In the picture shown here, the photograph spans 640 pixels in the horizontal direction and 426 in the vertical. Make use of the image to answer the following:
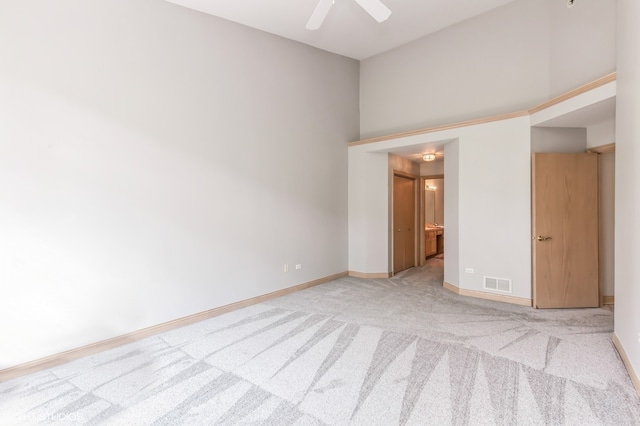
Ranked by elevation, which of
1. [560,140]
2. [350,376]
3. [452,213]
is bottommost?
[350,376]

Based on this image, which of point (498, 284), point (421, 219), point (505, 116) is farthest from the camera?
point (421, 219)

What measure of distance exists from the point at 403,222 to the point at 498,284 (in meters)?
2.33

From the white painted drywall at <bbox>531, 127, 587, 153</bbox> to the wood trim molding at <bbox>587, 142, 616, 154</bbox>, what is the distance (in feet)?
0.38

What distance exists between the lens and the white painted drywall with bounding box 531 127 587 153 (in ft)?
13.6

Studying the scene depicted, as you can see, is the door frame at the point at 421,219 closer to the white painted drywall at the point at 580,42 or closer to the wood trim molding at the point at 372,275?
the wood trim molding at the point at 372,275

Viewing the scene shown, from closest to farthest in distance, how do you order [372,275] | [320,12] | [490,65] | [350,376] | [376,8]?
[350,376] < [376,8] < [320,12] < [490,65] < [372,275]

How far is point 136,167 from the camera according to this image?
320 centimetres

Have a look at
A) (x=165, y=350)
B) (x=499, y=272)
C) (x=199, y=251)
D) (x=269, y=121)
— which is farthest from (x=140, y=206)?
(x=499, y=272)

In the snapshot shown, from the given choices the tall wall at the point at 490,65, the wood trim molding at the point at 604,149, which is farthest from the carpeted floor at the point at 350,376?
the tall wall at the point at 490,65

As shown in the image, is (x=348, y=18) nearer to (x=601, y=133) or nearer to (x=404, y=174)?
(x=404, y=174)

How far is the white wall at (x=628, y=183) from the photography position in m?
2.28

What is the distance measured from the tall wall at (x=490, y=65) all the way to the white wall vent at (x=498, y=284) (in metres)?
2.52

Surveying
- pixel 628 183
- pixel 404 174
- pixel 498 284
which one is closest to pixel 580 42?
pixel 628 183

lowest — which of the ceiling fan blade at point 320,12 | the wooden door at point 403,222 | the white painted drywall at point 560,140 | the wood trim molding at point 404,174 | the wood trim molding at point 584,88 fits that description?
the wooden door at point 403,222
